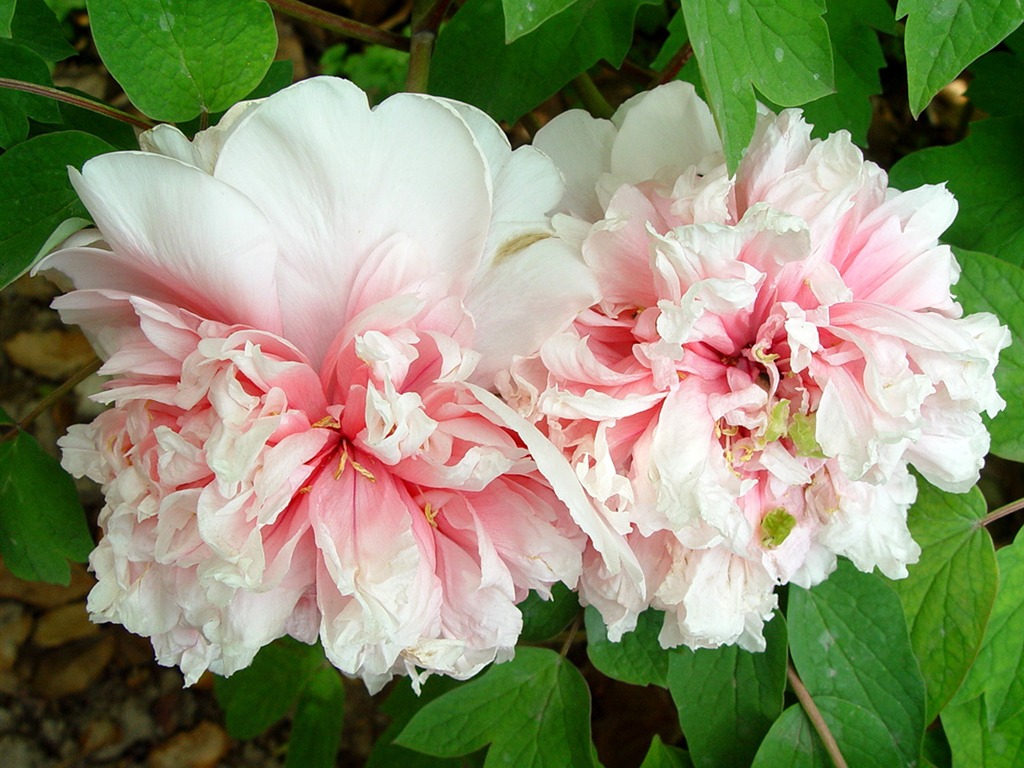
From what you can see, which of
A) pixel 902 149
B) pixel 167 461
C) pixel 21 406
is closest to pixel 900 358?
pixel 167 461

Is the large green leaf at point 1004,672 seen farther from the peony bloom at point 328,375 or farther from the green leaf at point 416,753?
the green leaf at point 416,753

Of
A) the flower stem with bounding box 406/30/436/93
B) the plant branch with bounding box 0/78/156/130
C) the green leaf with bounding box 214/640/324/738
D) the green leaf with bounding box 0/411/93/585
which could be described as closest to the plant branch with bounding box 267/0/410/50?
the flower stem with bounding box 406/30/436/93

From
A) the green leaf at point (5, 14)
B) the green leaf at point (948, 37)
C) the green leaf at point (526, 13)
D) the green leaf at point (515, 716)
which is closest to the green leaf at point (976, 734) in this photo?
the green leaf at point (515, 716)

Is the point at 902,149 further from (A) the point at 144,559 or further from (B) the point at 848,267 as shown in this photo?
(A) the point at 144,559

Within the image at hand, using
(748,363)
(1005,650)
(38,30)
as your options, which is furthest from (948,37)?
(38,30)

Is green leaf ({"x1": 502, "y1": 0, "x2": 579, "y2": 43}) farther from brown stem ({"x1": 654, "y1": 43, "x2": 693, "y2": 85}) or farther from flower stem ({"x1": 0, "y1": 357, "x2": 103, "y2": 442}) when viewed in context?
flower stem ({"x1": 0, "y1": 357, "x2": 103, "y2": 442})

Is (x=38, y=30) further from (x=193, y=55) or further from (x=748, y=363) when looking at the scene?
(x=748, y=363)
